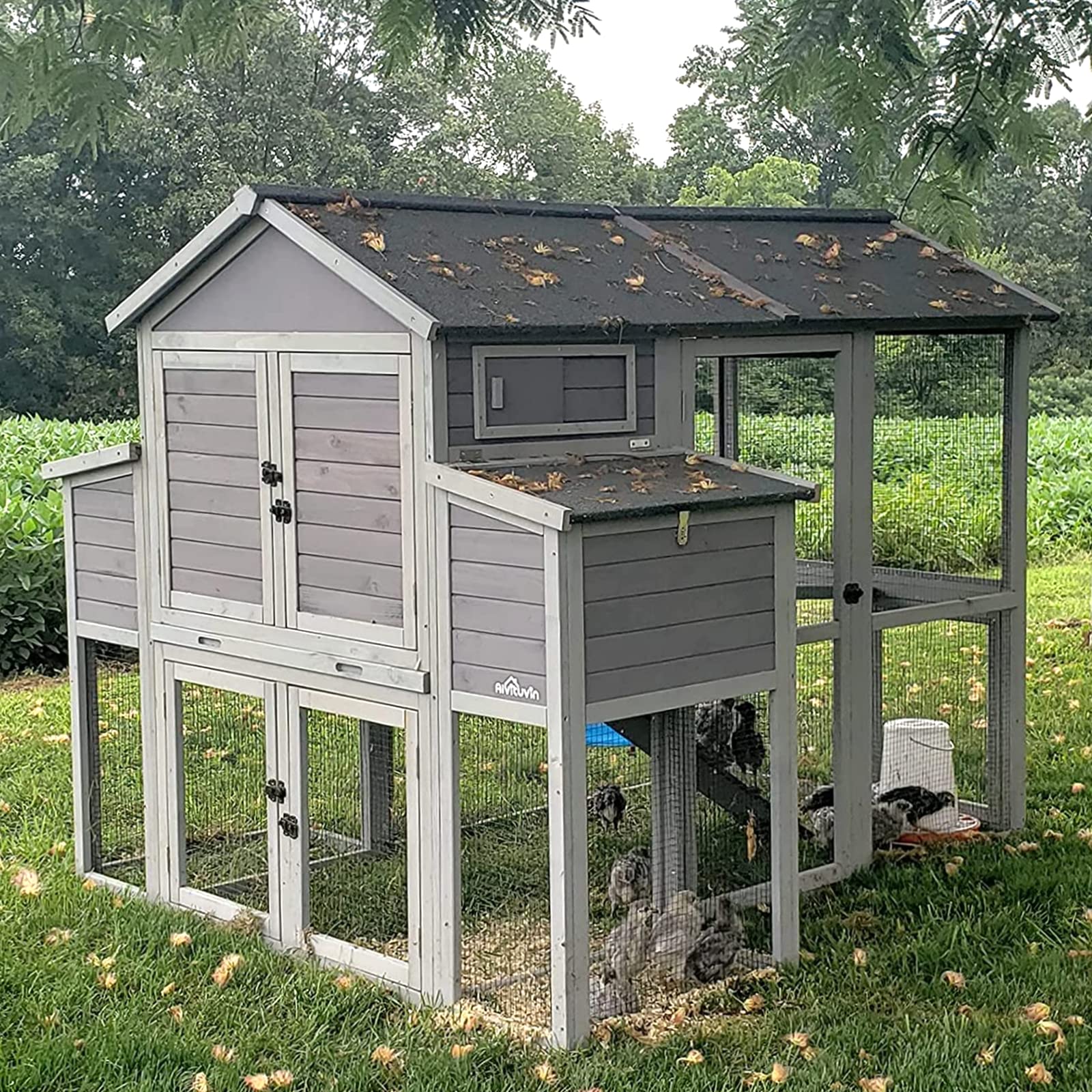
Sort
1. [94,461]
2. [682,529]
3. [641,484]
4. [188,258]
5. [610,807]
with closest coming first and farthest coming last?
[682,529] < [641,484] < [188,258] < [610,807] < [94,461]

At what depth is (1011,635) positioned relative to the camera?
7031 millimetres

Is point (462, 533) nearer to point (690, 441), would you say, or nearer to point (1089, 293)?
point (690, 441)

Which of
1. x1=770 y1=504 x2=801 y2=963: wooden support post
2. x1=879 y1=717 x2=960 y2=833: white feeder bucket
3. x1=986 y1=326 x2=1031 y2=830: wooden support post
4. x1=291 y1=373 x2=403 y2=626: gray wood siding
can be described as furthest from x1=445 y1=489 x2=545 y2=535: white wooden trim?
x1=986 y1=326 x2=1031 y2=830: wooden support post

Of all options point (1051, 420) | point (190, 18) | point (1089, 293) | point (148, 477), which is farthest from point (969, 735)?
point (1089, 293)

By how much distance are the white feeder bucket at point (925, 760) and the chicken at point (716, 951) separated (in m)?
A: 1.59

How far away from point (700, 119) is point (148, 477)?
3471cm

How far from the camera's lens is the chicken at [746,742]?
602 centimetres

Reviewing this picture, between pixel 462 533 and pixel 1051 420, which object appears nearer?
pixel 462 533

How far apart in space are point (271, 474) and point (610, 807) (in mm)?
1620

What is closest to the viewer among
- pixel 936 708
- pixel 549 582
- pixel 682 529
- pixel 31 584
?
pixel 549 582

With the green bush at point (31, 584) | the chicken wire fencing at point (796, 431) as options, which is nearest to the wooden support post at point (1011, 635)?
the chicken wire fencing at point (796, 431)

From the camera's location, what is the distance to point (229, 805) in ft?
21.0

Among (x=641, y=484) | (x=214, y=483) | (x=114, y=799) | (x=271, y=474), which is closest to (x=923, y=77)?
(x=641, y=484)

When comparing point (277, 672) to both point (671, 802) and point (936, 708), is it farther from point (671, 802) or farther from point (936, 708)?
point (936, 708)
